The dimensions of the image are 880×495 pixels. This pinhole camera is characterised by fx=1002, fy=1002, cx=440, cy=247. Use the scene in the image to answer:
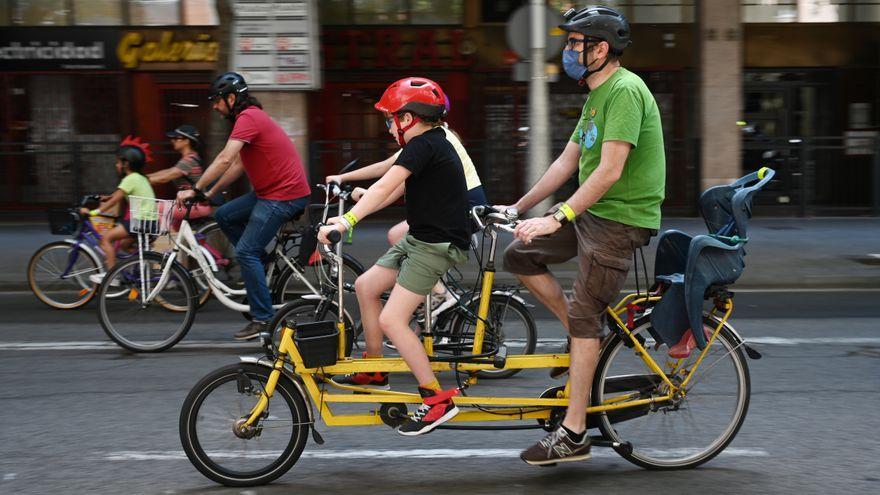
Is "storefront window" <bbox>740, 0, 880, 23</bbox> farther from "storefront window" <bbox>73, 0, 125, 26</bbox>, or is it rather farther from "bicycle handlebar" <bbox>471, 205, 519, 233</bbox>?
"bicycle handlebar" <bbox>471, 205, 519, 233</bbox>

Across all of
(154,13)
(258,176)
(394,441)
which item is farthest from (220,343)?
(154,13)

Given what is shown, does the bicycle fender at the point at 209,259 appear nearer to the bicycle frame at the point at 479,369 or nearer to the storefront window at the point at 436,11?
the bicycle frame at the point at 479,369

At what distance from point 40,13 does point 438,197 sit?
13.6 m

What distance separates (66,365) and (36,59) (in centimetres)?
1060

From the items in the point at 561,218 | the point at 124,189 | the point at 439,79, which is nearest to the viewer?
the point at 561,218

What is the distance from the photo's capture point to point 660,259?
4582mm

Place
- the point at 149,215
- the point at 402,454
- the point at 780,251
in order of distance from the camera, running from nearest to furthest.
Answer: the point at 402,454 < the point at 149,215 < the point at 780,251

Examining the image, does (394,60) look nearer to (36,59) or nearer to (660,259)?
(36,59)

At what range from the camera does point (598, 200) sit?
14.0ft

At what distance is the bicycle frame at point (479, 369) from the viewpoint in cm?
437

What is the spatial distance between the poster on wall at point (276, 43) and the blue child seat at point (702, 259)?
994 centimetres

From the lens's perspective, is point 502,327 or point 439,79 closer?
point 502,327

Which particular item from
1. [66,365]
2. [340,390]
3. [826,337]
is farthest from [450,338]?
[826,337]

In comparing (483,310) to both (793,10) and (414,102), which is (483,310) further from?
(793,10)
